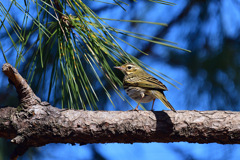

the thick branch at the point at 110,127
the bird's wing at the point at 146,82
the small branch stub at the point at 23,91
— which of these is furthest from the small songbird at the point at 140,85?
the small branch stub at the point at 23,91

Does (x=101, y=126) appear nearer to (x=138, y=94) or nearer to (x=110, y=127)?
(x=110, y=127)

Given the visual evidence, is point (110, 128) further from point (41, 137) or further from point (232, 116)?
point (232, 116)

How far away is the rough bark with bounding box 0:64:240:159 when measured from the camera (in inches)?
41.6

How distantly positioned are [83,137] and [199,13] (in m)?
0.98

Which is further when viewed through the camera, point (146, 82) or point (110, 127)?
point (146, 82)

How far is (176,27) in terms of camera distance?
1.67 m

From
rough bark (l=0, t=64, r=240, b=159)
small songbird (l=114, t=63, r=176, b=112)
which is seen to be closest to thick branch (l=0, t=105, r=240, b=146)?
rough bark (l=0, t=64, r=240, b=159)

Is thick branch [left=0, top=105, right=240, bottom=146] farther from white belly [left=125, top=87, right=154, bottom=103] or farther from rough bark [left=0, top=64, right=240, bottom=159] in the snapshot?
white belly [left=125, top=87, right=154, bottom=103]

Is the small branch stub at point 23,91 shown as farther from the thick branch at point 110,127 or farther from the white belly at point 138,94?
the white belly at point 138,94

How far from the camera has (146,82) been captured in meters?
1.34

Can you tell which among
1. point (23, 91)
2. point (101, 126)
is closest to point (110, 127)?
point (101, 126)

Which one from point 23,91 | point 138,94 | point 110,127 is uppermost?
point 138,94

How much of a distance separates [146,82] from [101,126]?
35cm

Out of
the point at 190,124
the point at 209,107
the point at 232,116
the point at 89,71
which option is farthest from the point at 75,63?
the point at 209,107
